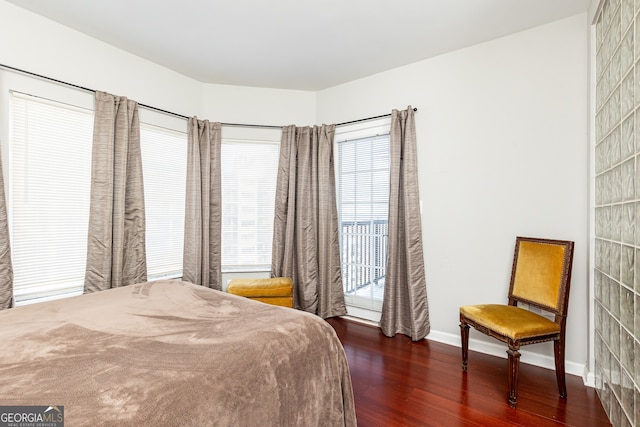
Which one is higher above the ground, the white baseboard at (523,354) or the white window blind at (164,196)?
the white window blind at (164,196)

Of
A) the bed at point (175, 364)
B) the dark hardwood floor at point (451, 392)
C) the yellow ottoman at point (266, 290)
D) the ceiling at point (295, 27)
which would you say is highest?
the ceiling at point (295, 27)

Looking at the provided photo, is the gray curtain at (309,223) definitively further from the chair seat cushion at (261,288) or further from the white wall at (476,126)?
the white wall at (476,126)

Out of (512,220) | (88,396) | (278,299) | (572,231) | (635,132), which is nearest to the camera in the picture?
(88,396)

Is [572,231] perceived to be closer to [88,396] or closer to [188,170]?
[88,396]

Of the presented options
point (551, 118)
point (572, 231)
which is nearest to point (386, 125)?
point (551, 118)

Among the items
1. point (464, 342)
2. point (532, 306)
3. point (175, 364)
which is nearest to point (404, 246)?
point (464, 342)

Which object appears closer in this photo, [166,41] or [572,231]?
[572,231]

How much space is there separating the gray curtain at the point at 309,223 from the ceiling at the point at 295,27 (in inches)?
33.7

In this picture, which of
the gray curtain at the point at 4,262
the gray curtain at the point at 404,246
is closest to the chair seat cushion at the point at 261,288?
the gray curtain at the point at 404,246

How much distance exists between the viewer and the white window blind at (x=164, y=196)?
3109 millimetres

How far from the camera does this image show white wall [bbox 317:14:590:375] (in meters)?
2.36

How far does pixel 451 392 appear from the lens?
210 cm

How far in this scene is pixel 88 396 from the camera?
0.89 m

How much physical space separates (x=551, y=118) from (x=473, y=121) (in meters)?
0.57
